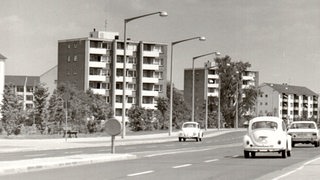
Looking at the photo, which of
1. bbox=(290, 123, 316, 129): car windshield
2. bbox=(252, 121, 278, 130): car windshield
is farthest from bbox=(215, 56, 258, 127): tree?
bbox=(252, 121, 278, 130): car windshield

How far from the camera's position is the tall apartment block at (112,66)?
13512 centimetres

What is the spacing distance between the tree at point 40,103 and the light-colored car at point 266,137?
40.4 meters

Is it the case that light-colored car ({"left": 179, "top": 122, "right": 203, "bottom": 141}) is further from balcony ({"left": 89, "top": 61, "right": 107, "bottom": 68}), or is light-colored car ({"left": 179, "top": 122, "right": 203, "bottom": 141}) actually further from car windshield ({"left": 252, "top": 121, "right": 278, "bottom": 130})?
balcony ({"left": 89, "top": 61, "right": 107, "bottom": 68})

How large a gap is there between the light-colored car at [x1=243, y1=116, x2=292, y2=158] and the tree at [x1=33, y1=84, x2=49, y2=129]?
40418 millimetres

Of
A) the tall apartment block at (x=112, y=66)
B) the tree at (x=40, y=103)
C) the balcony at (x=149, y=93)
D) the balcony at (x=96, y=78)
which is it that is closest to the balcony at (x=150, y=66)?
the tall apartment block at (x=112, y=66)

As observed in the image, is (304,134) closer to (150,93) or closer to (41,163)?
(41,163)

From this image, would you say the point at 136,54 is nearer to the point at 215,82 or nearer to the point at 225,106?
the point at 225,106

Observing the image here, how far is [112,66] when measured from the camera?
133 meters

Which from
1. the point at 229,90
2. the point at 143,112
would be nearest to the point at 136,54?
the point at 229,90

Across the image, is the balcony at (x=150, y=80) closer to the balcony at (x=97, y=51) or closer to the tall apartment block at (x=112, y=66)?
the tall apartment block at (x=112, y=66)

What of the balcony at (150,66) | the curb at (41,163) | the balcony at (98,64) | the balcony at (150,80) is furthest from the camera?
the balcony at (150,80)

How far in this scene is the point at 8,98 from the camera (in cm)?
7412

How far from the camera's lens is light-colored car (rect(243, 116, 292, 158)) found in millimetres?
28250

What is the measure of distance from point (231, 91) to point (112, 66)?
986 inches
